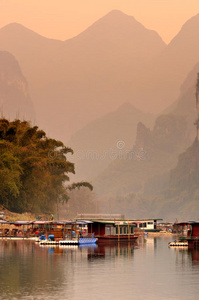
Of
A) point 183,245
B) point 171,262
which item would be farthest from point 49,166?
point 171,262

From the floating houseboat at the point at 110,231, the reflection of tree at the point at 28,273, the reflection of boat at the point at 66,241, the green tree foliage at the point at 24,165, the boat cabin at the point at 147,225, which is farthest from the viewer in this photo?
the boat cabin at the point at 147,225

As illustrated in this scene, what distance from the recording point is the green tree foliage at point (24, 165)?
140m

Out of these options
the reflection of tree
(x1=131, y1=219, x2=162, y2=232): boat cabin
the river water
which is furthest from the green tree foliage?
the reflection of tree

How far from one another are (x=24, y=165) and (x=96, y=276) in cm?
9717

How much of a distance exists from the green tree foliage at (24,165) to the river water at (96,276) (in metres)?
59.6

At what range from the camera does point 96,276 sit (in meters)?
56.4

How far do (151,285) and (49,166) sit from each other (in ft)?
379

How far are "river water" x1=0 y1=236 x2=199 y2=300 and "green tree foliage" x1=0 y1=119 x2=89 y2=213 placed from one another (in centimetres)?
5958

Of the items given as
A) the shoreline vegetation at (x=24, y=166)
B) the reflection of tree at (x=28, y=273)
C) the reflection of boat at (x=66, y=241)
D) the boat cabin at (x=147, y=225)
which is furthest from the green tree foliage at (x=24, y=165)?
the reflection of tree at (x=28, y=273)

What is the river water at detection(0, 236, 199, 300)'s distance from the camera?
4594 centimetres

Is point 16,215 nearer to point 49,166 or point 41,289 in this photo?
point 49,166

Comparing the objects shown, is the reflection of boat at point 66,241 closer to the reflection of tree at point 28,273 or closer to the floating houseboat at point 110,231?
the floating houseboat at point 110,231

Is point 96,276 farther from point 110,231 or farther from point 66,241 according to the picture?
point 110,231

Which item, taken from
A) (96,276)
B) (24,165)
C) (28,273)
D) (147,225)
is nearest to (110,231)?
(24,165)
